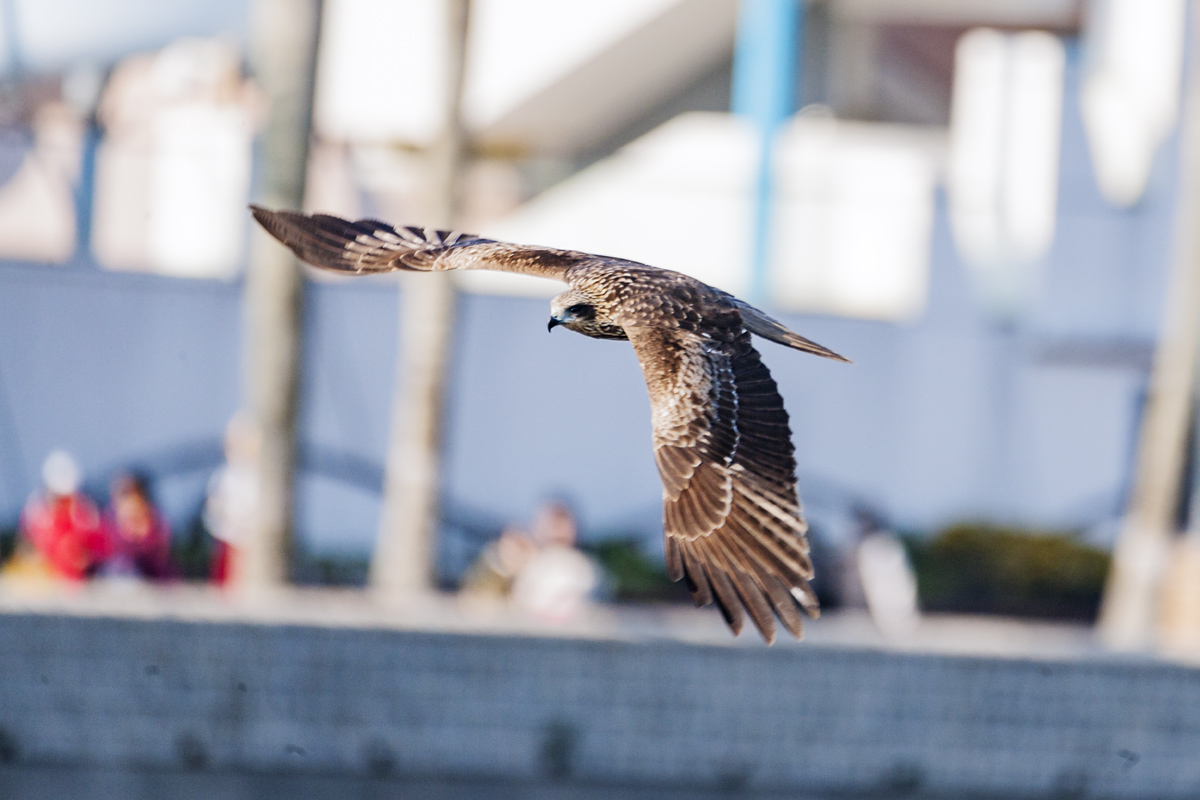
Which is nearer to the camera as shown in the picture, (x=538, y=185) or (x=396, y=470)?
(x=396, y=470)

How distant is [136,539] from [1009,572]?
673 cm

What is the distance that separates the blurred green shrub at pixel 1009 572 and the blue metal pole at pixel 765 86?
2417mm

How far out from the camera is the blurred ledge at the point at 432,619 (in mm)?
7363

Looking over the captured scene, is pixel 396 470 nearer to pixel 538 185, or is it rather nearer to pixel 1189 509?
pixel 538 185

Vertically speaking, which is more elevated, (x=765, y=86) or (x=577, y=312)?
(x=765, y=86)

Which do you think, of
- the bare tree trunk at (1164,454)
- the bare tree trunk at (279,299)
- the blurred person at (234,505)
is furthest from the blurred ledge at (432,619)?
the bare tree trunk at (1164,454)

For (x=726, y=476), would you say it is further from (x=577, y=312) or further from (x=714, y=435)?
(x=577, y=312)

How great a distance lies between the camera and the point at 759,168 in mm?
13109

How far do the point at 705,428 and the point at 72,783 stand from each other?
4.19 m

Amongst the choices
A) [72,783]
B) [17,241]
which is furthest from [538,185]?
[72,783]

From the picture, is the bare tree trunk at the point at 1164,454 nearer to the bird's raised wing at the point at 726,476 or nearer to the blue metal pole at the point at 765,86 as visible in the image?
the blue metal pole at the point at 765,86

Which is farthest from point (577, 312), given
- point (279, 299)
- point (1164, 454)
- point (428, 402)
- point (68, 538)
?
point (1164, 454)

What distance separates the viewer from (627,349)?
12.9 m

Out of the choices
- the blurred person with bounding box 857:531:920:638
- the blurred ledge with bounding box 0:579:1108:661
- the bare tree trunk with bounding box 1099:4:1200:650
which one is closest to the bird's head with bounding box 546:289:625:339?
the blurred ledge with bounding box 0:579:1108:661
